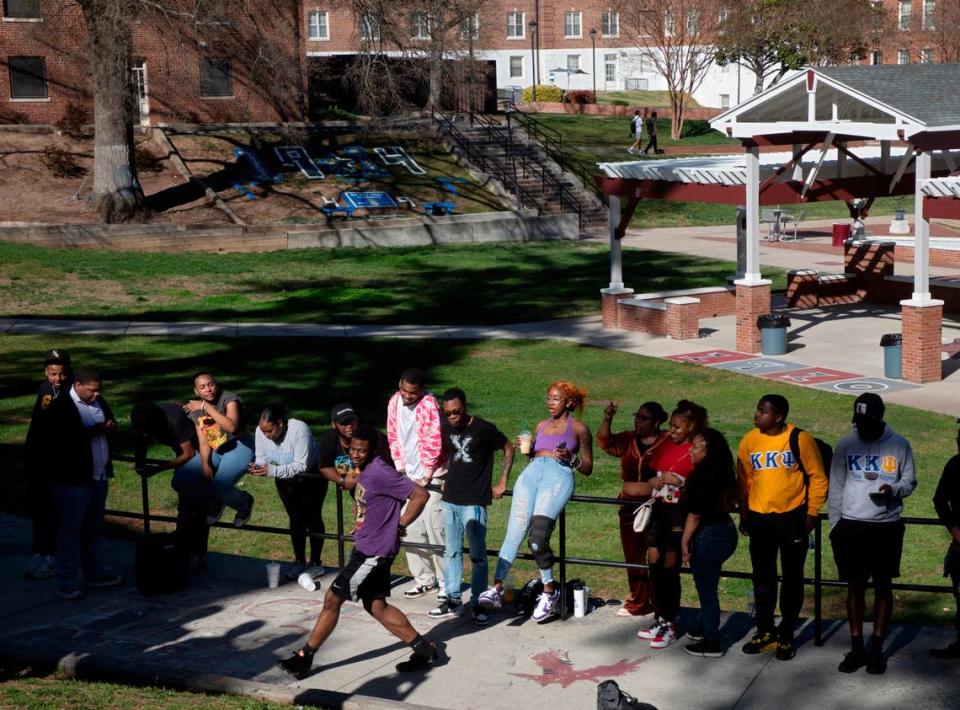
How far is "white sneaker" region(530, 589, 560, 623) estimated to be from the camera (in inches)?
347

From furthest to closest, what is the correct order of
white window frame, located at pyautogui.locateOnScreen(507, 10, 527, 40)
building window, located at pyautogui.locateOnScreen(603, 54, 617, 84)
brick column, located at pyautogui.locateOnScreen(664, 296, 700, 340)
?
white window frame, located at pyautogui.locateOnScreen(507, 10, 527, 40) < building window, located at pyautogui.locateOnScreen(603, 54, 617, 84) < brick column, located at pyautogui.locateOnScreen(664, 296, 700, 340)

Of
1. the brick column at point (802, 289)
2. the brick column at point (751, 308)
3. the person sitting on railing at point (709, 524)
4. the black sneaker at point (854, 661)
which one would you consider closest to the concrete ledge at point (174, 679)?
the person sitting on railing at point (709, 524)

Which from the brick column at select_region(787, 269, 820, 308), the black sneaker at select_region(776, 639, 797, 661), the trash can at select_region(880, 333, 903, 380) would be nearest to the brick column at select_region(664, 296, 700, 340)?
the trash can at select_region(880, 333, 903, 380)

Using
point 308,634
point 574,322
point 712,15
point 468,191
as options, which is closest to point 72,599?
point 308,634

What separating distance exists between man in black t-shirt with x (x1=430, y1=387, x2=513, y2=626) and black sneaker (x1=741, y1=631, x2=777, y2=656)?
184cm

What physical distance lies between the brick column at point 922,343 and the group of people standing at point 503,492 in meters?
12.1

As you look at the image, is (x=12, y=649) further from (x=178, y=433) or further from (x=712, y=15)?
(x=712, y=15)

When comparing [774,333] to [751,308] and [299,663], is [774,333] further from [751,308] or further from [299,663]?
[299,663]

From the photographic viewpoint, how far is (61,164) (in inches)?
1508

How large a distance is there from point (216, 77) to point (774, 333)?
94.2ft

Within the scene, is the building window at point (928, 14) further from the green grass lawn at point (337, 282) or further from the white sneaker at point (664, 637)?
the white sneaker at point (664, 637)

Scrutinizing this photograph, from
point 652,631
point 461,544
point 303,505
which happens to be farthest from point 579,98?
point 652,631

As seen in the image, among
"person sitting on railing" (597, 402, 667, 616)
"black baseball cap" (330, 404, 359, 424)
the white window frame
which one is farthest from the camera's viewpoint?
the white window frame

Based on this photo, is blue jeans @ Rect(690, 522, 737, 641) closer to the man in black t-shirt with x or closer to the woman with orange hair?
the woman with orange hair
